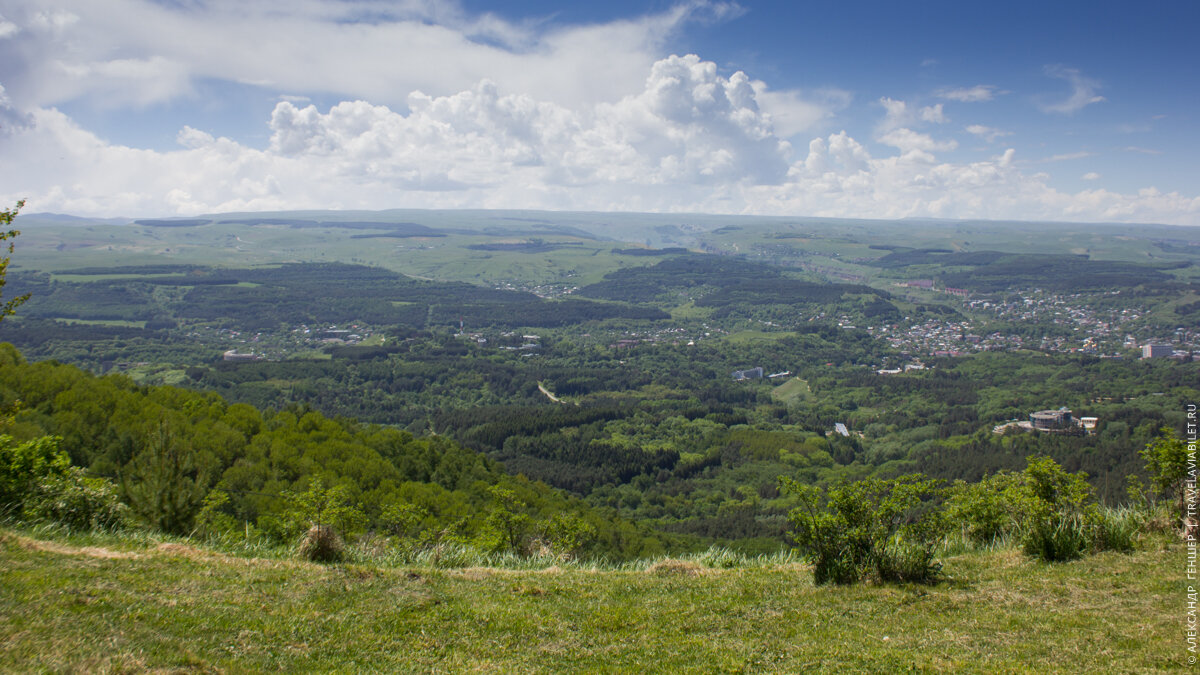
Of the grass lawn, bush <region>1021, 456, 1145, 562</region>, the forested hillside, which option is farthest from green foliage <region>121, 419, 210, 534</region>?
the grass lawn

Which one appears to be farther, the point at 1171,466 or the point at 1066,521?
the point at 1066,521

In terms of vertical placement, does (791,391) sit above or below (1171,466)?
below

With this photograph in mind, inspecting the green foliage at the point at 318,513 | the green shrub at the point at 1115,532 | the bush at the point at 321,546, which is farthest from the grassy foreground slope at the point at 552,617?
the green foliage at the point at 318,513

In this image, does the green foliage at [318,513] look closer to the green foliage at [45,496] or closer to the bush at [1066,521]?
the green foliage at [45,496]

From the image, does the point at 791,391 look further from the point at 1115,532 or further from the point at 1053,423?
the point at 1115,532

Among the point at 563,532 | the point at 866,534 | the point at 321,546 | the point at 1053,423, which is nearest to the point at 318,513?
the point at 321,546

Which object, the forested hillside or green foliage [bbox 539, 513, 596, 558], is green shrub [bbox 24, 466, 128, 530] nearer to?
the forested hillside

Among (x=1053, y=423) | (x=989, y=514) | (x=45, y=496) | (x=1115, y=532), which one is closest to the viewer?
(x=1115, y=532)
